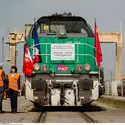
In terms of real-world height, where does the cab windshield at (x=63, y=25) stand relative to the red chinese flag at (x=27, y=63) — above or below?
above

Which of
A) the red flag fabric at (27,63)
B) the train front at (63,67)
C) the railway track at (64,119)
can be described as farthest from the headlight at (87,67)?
the railway track at (64,119)

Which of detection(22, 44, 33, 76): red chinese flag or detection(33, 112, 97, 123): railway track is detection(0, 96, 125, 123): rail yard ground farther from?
detection(22, 44, 33, 76): red chinese flag

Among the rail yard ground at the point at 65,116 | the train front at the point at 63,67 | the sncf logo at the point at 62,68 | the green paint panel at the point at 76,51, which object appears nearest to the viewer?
the rail yard ground at the point at 65,116

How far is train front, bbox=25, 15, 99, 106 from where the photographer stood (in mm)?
13539

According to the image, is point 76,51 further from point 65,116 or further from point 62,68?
point 65,116

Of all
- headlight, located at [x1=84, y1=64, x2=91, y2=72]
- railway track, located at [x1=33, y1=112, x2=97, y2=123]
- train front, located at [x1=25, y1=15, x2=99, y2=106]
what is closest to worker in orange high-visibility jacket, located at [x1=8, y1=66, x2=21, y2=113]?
train front, located at [x1=25, y1=15, x2=99, y2=106]

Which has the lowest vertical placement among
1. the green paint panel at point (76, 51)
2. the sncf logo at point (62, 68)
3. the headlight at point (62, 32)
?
the sncf logo at point (62, 68)

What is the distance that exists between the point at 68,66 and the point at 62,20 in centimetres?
231

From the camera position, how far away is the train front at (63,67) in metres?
13.5

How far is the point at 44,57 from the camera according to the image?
46.8 ft

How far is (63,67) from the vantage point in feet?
46.1

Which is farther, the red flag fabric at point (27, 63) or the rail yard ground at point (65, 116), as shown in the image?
the red flag fabric at point (27, 63)

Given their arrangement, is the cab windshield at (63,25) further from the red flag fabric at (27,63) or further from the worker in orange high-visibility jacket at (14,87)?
the worker in orange high-visibility jacket at (14,87)

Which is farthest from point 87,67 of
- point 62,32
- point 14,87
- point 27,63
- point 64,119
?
point 64,119
